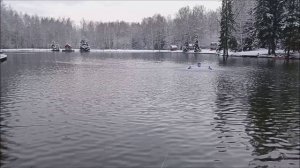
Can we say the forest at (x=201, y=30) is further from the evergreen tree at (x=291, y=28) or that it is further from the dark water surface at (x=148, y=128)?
the dark water surface at (x=148, y=128)

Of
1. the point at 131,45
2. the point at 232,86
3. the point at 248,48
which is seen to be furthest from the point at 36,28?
the point at 232,86

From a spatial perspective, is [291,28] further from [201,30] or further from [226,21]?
[201,30]

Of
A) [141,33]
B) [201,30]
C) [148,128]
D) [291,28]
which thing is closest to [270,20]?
[291,28]

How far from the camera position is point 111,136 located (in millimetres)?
13242

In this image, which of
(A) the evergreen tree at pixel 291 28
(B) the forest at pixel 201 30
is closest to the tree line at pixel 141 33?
(B) the forest at pixel 201 30

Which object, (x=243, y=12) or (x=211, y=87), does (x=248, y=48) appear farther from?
(x=211, y=87)

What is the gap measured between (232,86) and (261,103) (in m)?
8.32

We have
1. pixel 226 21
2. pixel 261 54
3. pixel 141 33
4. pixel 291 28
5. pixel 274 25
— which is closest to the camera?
pixel 291 28

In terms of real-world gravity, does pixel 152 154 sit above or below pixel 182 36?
below

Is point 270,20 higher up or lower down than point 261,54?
higher up

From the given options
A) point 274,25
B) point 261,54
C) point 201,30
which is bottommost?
point 261,54

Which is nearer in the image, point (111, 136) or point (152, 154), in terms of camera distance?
point (152, 154)

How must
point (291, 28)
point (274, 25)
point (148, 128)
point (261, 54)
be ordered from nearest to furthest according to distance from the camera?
1. point (148, 128)
2. point (291, 28)
3. point (274, 25)
4. point (261, 54)

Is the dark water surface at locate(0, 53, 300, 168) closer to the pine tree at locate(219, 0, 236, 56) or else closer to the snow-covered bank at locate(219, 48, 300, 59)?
the snow-covered bank at locate(219, 48, 300, 59)
